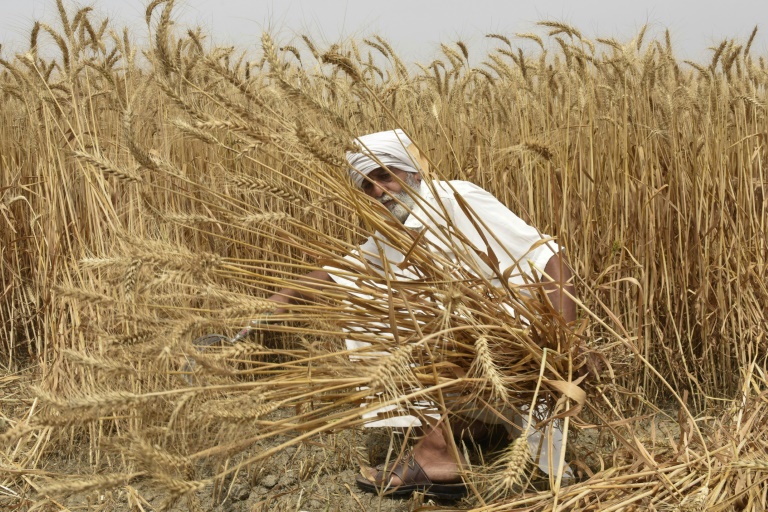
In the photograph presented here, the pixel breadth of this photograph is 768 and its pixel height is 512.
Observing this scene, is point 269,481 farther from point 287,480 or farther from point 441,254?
point 441,254

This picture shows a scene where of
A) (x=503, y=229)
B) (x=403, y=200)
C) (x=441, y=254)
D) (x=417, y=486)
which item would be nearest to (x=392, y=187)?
(x=403, y=200)

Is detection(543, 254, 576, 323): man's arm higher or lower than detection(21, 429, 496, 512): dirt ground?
higher

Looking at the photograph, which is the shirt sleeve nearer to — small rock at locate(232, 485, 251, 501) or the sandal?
the sandal

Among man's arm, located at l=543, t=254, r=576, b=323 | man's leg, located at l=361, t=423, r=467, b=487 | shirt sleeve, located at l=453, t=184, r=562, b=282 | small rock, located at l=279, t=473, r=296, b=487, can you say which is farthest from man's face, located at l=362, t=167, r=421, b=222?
small rock, located at l=279, t=473, r=296, b=487

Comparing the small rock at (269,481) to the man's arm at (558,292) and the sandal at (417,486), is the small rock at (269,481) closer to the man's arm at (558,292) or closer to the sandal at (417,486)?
the sandal at (417,486)

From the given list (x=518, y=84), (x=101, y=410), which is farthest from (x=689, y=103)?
(x=101, y=410)

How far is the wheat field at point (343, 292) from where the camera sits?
1250 millimetres

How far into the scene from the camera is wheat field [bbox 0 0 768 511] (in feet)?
4.10

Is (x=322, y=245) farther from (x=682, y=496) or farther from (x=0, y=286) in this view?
(x=0, y=286)

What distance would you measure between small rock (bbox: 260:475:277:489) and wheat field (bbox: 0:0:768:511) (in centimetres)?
2

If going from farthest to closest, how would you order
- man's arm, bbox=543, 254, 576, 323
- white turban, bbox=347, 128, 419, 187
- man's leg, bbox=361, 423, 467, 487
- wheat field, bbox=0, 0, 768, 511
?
1. white turban, bbox=347, 128, 419, 187
2. man's leg, bbox=361, 423, 467, 487
3. man's arm, bbox=543, 254, 576, 323
4. wheat field, bbox=0, 0, 768, 511

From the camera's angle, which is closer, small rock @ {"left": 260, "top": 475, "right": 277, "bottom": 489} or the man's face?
small rock @ {"left": 260, "top": 475, "right": 277, "bottom": 489}

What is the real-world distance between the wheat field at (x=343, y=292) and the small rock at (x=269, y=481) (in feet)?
0.05

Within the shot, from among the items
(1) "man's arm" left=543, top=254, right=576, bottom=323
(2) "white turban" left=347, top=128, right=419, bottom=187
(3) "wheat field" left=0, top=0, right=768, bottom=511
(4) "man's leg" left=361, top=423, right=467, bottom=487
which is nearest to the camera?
(3) "wheat field" left=0, top=0, right=768, bottom=511
